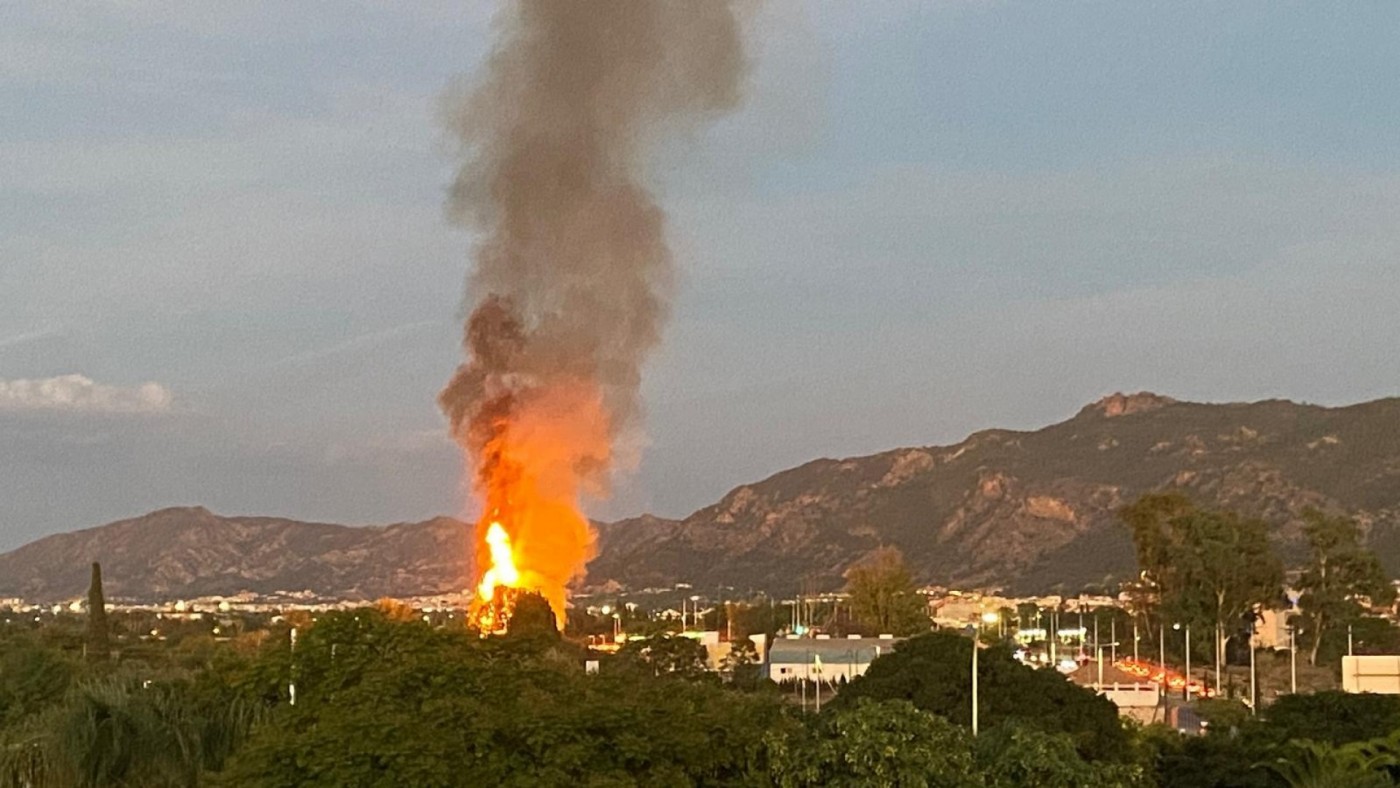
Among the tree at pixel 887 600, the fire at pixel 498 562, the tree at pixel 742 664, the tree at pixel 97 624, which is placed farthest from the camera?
the tree at pixel 887 600

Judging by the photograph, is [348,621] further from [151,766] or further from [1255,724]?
[1255,724]

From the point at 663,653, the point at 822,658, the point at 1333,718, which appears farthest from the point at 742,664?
the point at 1333,718

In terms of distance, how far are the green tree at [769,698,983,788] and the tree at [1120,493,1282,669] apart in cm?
6157

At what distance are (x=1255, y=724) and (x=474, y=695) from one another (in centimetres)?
1651

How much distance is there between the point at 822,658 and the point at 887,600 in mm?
26589

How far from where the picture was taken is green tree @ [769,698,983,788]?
21531 mm

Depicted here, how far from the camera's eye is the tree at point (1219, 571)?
81.7 meters

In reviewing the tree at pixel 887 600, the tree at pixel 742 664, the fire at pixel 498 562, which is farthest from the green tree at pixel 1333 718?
the tree at pixel 887 600

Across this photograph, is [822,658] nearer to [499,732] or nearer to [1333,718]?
[1333,718]

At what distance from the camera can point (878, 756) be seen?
70.8 feet

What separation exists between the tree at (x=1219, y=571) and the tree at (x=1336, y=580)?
2679 mm

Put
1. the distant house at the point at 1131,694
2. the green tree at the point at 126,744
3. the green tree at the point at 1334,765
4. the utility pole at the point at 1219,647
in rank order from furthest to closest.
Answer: the utility pole at the point at 1219,647, the distant house at the point at 1131,694, the green tree at the point at 1334,765, the green tree at the point at 126,744

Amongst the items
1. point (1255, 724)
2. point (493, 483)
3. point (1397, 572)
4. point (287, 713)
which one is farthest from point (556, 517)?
point (1397, 572)

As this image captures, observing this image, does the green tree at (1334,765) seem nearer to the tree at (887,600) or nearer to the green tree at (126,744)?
the green tree at (126,744)
